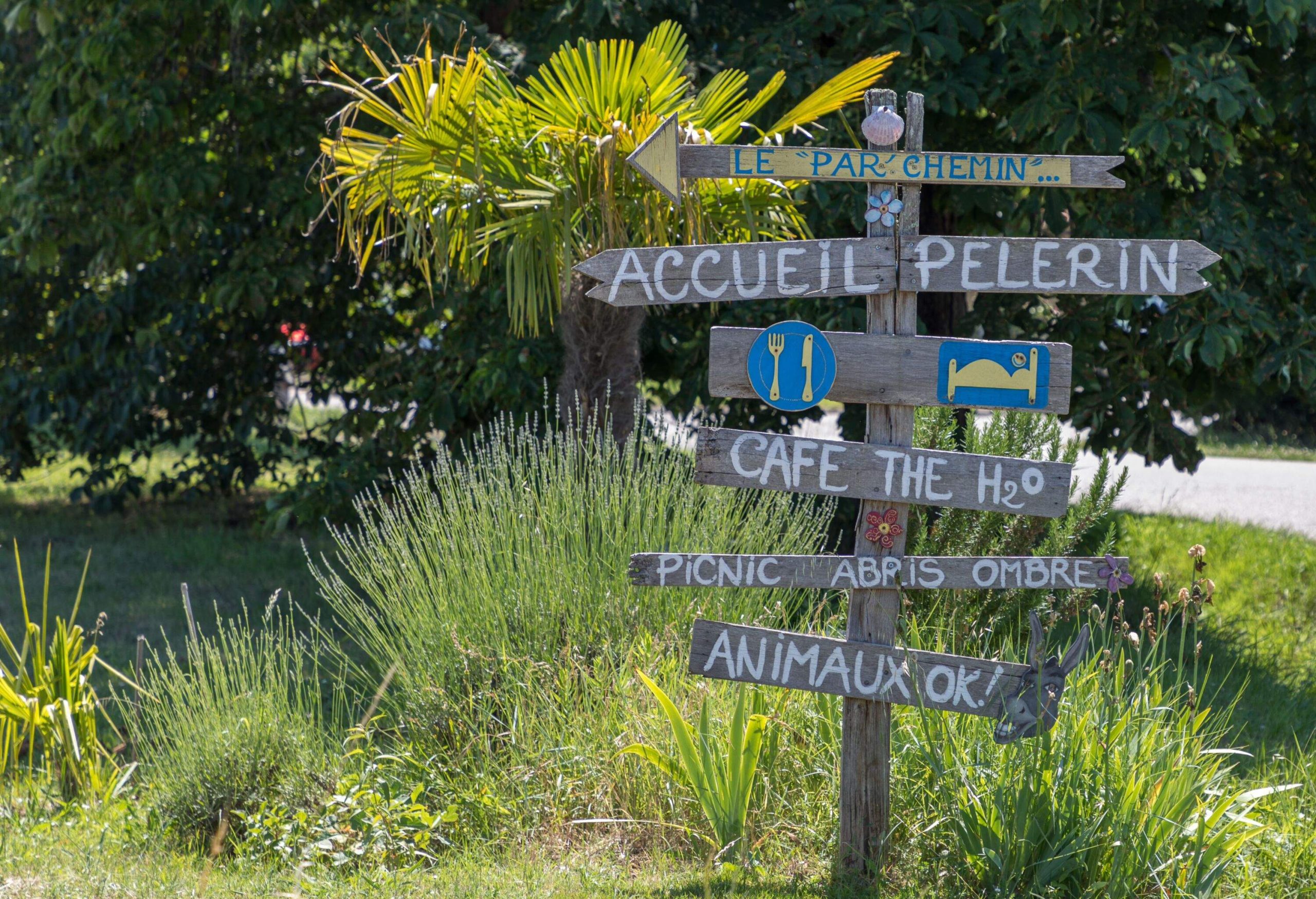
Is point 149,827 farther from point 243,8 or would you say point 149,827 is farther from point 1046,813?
point 243,8

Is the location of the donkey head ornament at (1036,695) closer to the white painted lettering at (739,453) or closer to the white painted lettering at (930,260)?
the white painted lettering at (739,453)

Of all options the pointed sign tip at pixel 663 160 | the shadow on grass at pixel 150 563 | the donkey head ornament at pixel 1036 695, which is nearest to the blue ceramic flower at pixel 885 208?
the pointed sign tip at pixel 663 160

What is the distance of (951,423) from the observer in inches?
192

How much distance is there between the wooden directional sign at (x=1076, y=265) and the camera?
3162mm

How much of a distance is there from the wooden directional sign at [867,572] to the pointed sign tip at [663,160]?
3.35 ft

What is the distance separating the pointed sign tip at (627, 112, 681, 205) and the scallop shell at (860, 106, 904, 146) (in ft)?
1.72

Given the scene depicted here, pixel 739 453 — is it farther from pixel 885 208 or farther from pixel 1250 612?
pixel 1250 612

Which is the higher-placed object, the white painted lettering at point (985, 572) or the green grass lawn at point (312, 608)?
the white painted lettering at point (985, 572)

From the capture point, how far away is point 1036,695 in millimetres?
3156

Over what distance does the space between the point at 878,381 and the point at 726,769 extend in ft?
3.91

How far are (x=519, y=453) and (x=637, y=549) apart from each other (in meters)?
0.59

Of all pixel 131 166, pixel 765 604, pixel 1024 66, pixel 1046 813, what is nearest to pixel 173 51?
pixel 131 166

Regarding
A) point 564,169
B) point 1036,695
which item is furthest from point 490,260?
point 1036,695

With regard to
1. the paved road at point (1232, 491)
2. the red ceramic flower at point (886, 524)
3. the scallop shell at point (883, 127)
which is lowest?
the paved road at point (1232, 491)
